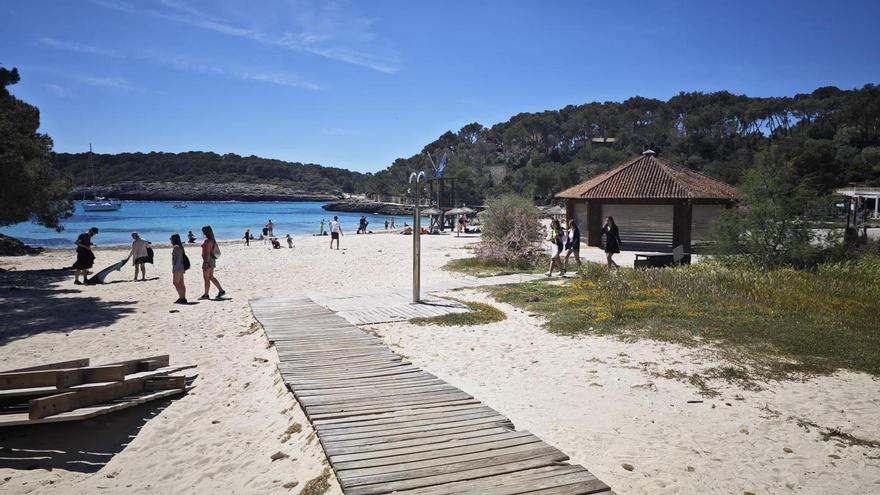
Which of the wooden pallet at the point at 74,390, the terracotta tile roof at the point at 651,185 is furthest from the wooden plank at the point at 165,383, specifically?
the terracotta tile roof at the point at 651,185

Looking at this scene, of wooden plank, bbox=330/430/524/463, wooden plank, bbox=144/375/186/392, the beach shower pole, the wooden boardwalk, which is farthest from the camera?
the beach shower pole

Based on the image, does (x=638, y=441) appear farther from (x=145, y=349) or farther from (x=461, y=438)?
(x=145, y=349)

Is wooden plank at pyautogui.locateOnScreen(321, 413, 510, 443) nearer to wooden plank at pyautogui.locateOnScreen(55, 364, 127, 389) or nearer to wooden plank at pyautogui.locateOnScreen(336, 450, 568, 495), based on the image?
wooden plank at pyautogui.locateOnScreen(336, 450, 568, 495)

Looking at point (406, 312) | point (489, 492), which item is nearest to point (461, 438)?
point (489, 492)

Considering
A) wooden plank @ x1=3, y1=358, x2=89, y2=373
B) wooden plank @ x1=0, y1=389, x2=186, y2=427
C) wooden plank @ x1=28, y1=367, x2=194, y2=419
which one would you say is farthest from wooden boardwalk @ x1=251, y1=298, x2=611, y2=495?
wooden plank @ x1=3, y1=358, x2=89, y2=373

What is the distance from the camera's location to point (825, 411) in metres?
5.11

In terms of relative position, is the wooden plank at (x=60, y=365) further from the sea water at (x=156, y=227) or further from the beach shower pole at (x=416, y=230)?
the sea water at (x=156, y=227)

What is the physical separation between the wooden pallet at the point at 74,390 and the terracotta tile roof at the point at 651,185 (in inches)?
807

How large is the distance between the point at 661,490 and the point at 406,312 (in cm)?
646

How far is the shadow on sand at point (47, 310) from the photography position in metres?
9.70

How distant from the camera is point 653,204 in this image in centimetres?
2303

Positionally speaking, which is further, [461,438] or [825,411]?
[825,411]

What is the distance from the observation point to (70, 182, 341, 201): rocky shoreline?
146375 millimetres

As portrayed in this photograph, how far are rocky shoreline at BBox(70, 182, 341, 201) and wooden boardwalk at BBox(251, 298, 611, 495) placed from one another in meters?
158
